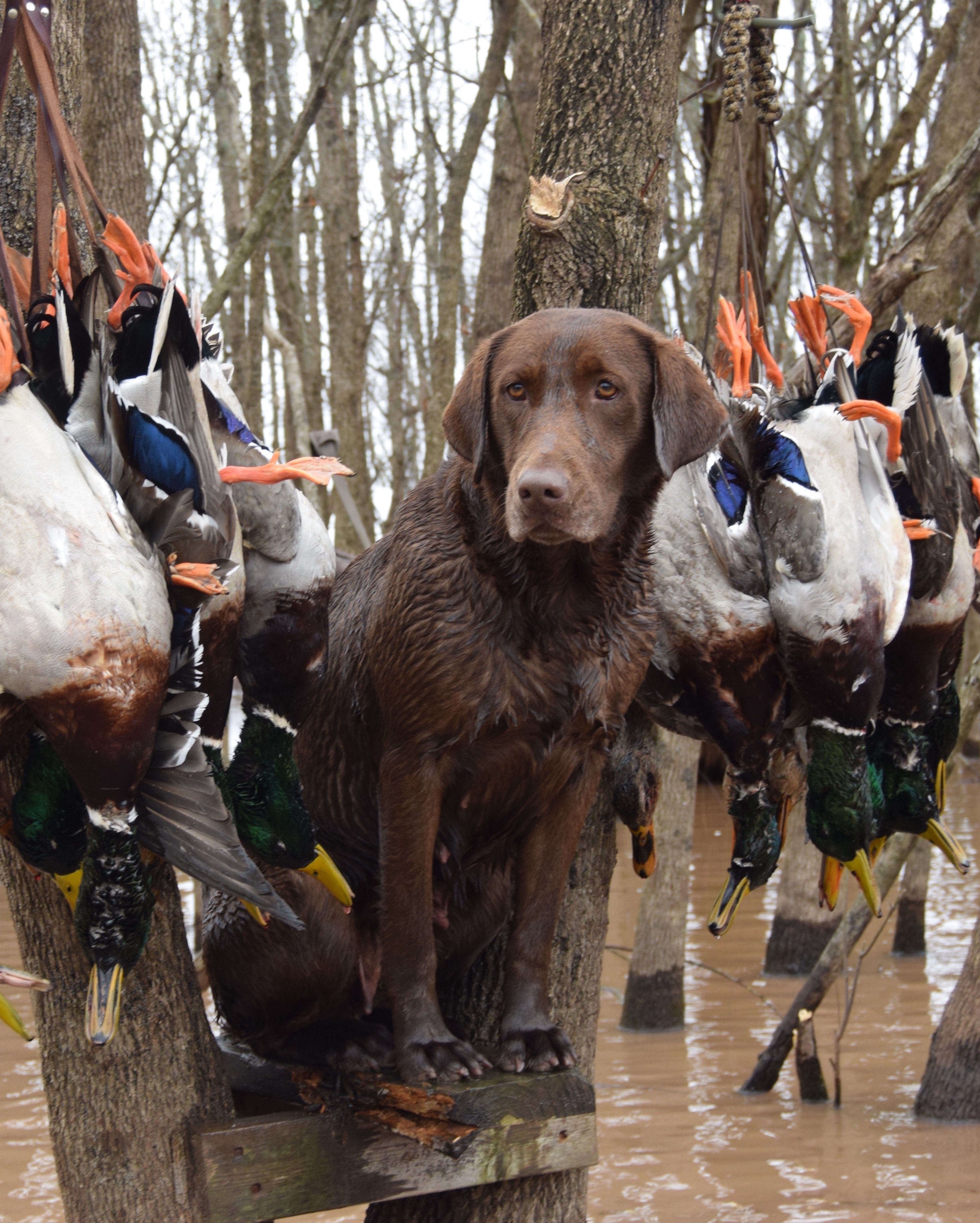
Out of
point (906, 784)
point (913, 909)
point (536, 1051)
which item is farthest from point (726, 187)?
point (913, 909)

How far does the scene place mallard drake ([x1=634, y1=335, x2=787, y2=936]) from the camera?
3178 millimetres

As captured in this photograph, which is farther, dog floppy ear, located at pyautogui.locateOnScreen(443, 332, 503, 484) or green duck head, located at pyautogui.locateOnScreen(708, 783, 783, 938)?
green duck head, located at pyautogui.locateOnScreen(708, 783, 783, 938)

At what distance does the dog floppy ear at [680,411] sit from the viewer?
2.75m

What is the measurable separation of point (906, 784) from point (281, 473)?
1.89 meters

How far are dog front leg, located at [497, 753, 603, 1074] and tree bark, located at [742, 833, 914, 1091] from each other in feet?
10.6

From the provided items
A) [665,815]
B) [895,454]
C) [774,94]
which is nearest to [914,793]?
[895,454]

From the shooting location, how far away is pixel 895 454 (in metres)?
3.30

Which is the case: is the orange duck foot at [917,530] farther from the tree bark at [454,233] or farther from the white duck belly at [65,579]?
the tree bark at [454,233]

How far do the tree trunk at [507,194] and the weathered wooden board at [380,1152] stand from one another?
6319mm

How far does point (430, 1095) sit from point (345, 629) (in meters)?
1.11

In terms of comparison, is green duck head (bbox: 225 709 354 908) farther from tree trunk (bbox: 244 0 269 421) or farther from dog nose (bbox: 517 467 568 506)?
tree trunk (bbox: 244 0 269 421)

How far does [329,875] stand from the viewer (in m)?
2.94

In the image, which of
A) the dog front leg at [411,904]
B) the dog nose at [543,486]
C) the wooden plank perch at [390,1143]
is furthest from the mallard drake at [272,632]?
the wooden plank perch at [390,1143]

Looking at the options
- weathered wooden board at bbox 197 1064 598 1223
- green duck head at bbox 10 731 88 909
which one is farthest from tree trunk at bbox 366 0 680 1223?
green duck head at bbox 10 731 88 909
